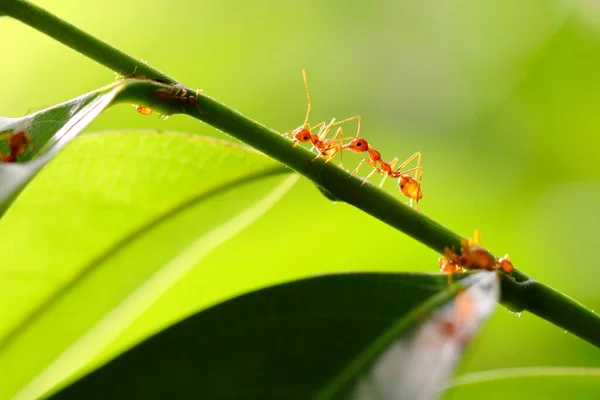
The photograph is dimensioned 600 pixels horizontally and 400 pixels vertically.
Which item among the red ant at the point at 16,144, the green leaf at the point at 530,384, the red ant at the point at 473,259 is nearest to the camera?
the red ant at the point at 16,144

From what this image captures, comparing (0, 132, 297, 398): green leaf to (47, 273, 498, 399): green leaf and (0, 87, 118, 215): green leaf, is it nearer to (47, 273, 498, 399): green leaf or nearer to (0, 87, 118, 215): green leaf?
(0, 87, 118, 215): green leaf

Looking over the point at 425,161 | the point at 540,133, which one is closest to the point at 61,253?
the point at 425,161

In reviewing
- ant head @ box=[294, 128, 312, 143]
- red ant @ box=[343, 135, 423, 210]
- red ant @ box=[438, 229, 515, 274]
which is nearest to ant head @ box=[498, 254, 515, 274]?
red ant @ box=[438, 229, 515, 274]

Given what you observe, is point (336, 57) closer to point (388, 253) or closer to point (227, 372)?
point (388, 253)

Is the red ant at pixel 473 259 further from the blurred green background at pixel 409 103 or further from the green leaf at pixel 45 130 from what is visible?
the blurred green background at pixel 409 103

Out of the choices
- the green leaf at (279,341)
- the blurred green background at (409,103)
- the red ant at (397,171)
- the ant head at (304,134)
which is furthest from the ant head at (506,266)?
the blurred green background at (409,103)

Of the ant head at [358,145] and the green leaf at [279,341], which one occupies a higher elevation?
the ant head at [358,145]
